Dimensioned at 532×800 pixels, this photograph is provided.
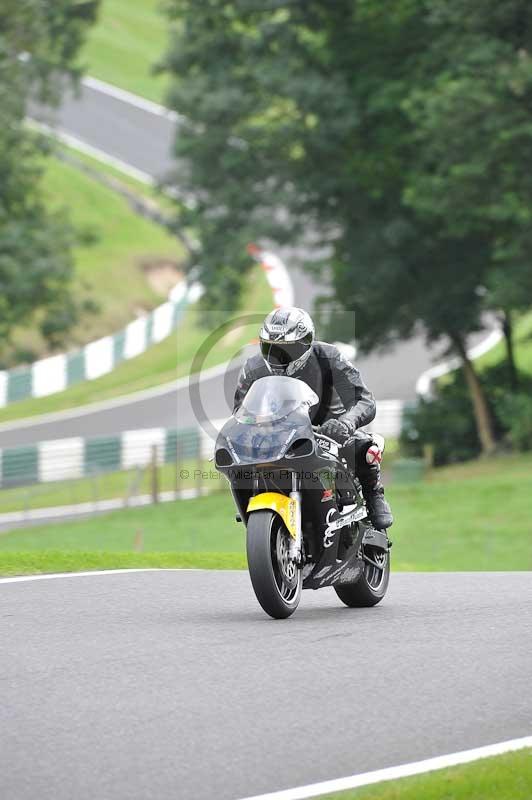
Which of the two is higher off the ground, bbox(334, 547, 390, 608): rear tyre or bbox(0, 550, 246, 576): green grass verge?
bbox(0, 550, 246, 576): green grass verge

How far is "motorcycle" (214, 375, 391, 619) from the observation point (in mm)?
8789

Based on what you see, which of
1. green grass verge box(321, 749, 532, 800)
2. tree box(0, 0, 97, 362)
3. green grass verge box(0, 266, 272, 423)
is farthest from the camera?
green grass verge box(0, 266, 272, 423)

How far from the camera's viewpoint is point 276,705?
6.77 metres

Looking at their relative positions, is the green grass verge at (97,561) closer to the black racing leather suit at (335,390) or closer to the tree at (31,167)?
the black racing leather suit at (335,390)

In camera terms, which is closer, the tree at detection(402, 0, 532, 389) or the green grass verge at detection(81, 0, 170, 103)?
the tree at detection(402, 0, 532, 389)

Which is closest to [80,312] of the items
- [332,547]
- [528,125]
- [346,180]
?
[346,180]

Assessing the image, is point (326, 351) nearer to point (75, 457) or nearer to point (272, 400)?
point (272, 400)

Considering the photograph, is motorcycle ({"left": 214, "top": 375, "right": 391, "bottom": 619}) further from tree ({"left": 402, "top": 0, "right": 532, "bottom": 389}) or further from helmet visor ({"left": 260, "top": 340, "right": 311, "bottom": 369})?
tree ({"left": 402, "top": 0, "right": 532, "bottom": 389})

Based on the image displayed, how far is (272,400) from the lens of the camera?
9.05 metres

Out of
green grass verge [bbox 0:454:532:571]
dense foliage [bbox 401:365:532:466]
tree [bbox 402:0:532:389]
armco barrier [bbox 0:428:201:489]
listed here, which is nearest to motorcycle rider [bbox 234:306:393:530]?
green grass verge [bbox 0:454:532:571]

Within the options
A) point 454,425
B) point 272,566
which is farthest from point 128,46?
point 272,566

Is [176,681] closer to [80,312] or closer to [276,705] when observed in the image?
[276,705]

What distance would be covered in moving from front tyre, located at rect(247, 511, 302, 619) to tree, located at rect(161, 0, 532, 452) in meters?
26.1

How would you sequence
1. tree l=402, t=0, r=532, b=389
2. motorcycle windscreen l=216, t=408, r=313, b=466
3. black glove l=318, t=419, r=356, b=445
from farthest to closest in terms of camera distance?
tree l=402, t=0, r=532, b=389
black glove l=318, t=419, r=356, b=445
motorcycle windscreen l=216, t=408, r=313, b=466
